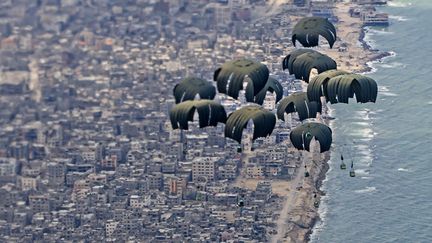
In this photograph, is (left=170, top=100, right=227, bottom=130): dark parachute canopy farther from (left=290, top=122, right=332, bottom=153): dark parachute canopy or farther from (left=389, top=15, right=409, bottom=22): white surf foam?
(left=389, top=15, right=409, bottom=22): white surf foam

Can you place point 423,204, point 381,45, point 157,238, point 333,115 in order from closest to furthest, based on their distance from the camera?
point 157,238 → point 423,204 → point 333,115 → point 381,45

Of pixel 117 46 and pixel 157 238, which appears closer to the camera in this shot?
pixel 157 238

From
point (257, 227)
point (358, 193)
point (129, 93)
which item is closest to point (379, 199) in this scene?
point (358, 193)

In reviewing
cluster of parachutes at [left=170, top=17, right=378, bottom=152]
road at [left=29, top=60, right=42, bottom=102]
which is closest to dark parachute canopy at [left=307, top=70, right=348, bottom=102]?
cluster of parachutes at [left=170, top=17, right=378, bottom=152]

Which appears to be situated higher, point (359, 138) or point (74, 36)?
point (74, 36)

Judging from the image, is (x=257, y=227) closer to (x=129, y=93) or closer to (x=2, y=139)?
(x=2, y=139)

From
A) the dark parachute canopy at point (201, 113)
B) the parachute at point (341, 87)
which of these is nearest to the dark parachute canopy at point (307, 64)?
the parachute at point (341, 87)

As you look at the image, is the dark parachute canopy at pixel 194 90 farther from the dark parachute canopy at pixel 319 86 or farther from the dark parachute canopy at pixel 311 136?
the dark parachute canopy at pixel 311 136
